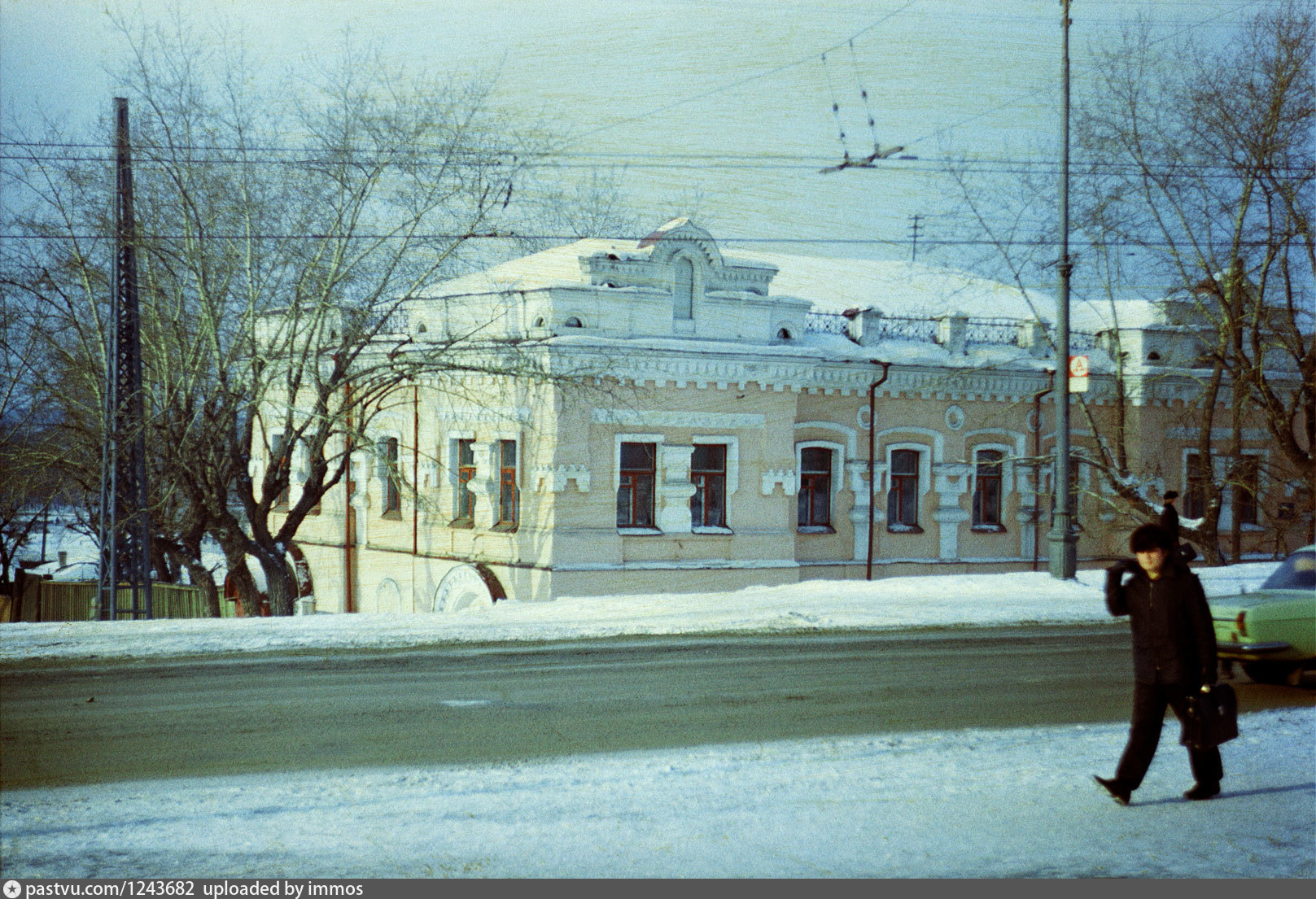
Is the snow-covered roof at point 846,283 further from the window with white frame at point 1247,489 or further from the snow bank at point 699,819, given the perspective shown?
the snow bank at point 699,819

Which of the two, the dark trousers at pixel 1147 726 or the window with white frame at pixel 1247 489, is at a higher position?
the window with white frame at pixel 1247 489

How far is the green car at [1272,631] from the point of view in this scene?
35.3ft

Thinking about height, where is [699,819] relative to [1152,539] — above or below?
below

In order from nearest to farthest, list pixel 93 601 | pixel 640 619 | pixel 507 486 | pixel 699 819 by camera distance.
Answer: pixel 699 819
pixel 640 619
pixel 507 486
pixel 93 601

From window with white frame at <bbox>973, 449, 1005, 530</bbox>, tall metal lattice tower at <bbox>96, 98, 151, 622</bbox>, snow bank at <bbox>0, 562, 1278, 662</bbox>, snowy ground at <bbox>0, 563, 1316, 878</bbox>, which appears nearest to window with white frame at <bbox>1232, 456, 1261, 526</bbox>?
window with white frame at <bbox>973, 449, 1005, 530</bbox>

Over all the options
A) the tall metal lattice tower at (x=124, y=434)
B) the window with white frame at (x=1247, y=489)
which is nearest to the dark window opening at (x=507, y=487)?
the tall metal lattice tower at (x=124, y=434)

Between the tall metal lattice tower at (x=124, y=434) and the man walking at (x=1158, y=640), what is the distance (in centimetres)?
1443

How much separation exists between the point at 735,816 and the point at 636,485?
1673 centimetres

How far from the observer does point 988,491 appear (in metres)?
27.5

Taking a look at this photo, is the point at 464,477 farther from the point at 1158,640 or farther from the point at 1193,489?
the point at 1158,640

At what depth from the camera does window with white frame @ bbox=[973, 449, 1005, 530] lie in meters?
27.2

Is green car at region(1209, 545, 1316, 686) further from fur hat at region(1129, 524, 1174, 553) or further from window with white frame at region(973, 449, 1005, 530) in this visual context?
window with white frame at region(973, 449, 1005, 530)

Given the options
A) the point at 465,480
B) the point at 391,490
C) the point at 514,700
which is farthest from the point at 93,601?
the point at 514,700

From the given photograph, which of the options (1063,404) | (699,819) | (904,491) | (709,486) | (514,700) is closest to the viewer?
(699,819)
